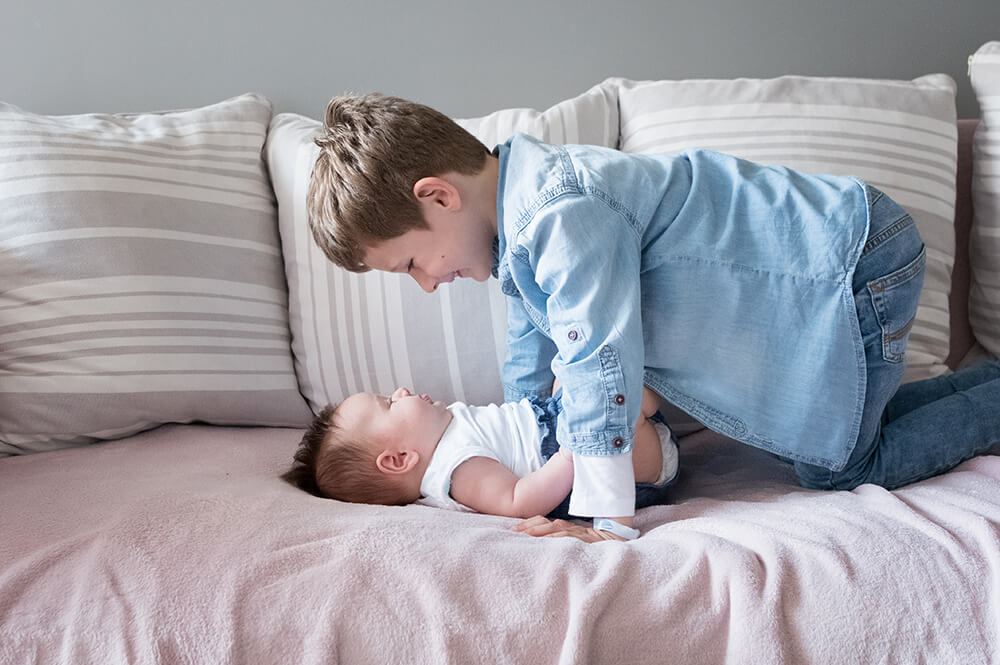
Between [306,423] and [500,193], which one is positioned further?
[306,423]

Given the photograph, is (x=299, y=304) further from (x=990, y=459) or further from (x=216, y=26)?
(x=990, y=459)

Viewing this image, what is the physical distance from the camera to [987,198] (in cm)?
154

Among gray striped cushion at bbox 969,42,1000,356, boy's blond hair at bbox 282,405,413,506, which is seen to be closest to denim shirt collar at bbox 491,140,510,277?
boy's blond hair at bbox 282,405,413,506

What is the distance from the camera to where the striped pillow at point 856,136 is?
151cm

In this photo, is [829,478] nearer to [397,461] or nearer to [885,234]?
[885,234]

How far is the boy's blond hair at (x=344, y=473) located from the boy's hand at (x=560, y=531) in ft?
0.74

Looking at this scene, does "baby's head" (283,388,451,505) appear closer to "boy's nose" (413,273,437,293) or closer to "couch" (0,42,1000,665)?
"couch" (0,42,1000,665)

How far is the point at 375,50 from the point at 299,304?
0.57 m

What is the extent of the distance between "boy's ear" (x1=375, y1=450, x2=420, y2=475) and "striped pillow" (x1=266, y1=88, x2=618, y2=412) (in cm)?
24

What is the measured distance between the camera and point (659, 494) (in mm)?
1329

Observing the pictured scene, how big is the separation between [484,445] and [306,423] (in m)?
0.44

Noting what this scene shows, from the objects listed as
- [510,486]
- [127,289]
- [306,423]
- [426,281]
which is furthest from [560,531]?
[127,289]

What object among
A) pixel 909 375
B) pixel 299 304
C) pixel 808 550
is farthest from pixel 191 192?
pixel 909 375

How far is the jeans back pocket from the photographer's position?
1.20m
